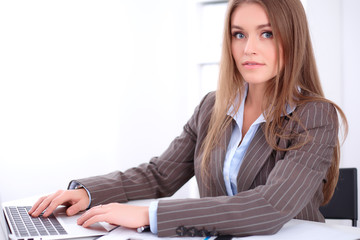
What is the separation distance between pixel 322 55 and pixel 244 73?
5.71ft

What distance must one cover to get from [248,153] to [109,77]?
2325 mm

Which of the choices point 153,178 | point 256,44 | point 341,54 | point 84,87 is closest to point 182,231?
point 153,178

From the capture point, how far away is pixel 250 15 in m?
1.40

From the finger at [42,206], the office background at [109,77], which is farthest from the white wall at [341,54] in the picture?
the finger at [42,206]

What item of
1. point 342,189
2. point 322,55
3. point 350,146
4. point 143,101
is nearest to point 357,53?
point 322,55

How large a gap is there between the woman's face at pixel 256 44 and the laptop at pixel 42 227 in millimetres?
698

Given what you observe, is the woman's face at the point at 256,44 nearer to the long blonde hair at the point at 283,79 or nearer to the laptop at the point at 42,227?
the long blonde hair at the point at 283,79

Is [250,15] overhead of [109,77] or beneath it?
overhead

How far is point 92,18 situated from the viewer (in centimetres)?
345

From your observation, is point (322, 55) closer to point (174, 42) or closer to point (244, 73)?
point (174, 42)

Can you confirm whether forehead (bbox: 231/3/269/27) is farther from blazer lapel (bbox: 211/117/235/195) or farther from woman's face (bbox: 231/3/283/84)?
blazer lapel (bbox: 211/117/235/195)

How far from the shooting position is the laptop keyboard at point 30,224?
108 cm

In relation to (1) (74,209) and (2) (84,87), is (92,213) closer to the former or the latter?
(1) (74,209)

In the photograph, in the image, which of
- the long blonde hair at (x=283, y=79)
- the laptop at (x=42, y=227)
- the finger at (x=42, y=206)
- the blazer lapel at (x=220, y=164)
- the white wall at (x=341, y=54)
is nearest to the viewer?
the laptop at (x=42, y=227)
